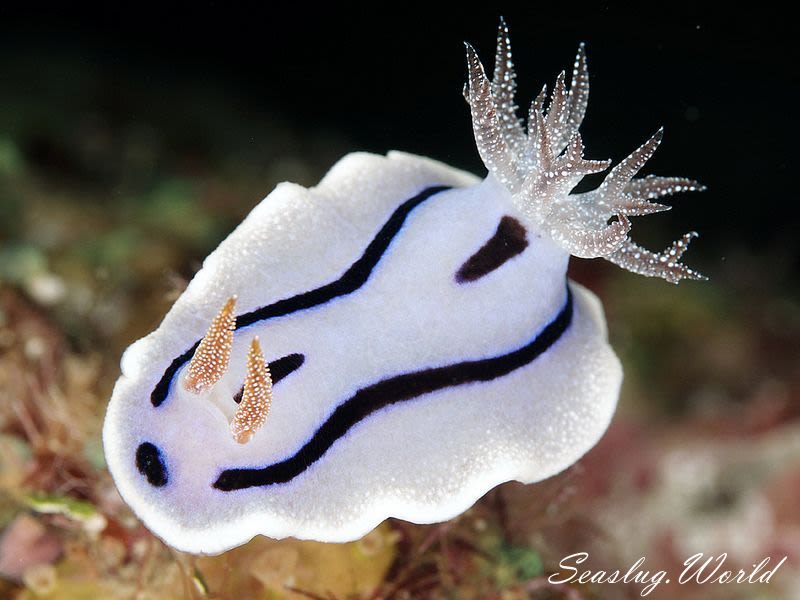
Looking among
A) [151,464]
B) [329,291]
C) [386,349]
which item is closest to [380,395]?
[386,349]

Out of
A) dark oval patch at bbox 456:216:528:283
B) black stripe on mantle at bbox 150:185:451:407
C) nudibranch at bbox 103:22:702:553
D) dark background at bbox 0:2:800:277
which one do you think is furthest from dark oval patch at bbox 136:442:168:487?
dark background at bbox 0:2:800:277

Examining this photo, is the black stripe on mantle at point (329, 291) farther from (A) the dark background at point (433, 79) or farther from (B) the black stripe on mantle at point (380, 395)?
(A) the dark background at point (433, 79)

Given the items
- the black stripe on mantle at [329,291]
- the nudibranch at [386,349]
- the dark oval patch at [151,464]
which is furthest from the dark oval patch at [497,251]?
the dark oval patch at [151,464]

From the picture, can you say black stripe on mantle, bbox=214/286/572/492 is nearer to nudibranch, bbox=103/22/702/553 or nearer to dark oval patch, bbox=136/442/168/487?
nudibranch, bbox=103/22/702/553

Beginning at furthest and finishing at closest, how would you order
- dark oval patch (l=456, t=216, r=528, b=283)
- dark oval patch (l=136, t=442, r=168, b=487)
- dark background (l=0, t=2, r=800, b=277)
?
dark background (l=0, t=2, r=800, b=277), dark oval patch (l=456, t=216, r=528, b=283), dark oval patch (l=136, t=442, r=168, b=487)

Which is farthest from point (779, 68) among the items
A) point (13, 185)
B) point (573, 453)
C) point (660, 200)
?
point (13, 185)

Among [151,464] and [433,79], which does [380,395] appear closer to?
[151,464]

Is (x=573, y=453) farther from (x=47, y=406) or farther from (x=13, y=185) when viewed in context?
(x=13, y=185)
